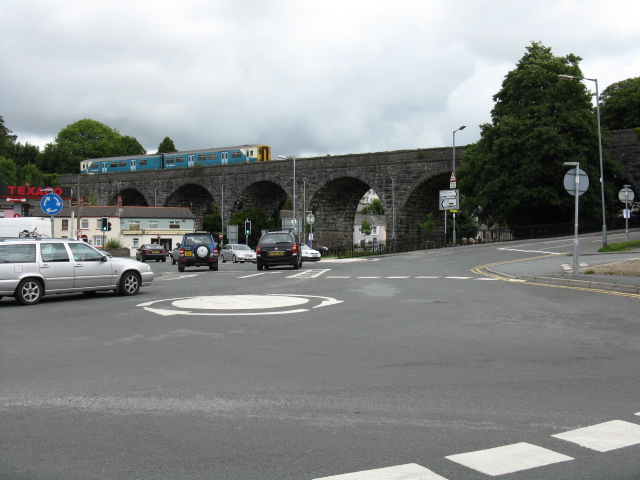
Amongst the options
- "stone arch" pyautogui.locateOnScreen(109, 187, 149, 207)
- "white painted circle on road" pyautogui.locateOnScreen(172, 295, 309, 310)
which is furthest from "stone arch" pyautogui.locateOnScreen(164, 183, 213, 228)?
"white painted circle on road" pyautogui.locateOnScreen(172, 295, 309, 310)

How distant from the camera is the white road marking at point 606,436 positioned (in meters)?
4.21

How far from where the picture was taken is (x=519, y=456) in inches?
158

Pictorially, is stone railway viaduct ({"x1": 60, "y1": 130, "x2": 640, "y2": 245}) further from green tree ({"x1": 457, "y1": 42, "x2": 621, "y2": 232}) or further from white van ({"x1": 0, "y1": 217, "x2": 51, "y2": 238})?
white van ({"x1": 0, "y1": 217, "x2": 51, "y2": 238})

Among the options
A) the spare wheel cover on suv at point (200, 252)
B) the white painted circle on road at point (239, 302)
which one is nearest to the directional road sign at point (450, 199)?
the spare wheel cover on suv at point (200, 252)

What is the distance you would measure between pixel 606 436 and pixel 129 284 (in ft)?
42.0

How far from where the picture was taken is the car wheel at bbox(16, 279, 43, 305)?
13.1m

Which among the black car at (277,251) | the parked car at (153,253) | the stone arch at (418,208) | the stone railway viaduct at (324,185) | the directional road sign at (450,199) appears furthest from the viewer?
the stone arch at (418,208)

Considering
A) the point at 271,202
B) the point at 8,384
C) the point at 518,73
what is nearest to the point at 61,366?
the point at 8,384

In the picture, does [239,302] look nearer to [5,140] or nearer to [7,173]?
[7,173]

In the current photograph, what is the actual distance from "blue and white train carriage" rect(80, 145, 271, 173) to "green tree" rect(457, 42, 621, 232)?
28.8 m

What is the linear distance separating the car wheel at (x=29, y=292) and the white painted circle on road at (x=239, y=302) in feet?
9.99

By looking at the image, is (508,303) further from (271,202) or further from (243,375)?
(271,202)

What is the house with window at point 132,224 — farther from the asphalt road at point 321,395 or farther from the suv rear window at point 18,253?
the asphalt road at point 321,395

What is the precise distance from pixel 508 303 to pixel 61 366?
29.4ft
